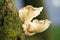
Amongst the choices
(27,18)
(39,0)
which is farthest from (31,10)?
(39,0)

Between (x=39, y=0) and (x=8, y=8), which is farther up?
(x=8, y=8)

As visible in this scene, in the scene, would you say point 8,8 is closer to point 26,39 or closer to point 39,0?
point 26,39

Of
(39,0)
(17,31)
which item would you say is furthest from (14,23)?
(39,0)

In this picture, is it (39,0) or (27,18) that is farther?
(39,0)

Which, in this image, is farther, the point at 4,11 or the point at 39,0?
the point at 39,0

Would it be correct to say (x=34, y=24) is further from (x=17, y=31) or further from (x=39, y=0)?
(x=39, y=0)

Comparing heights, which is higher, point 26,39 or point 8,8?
point 8,8
